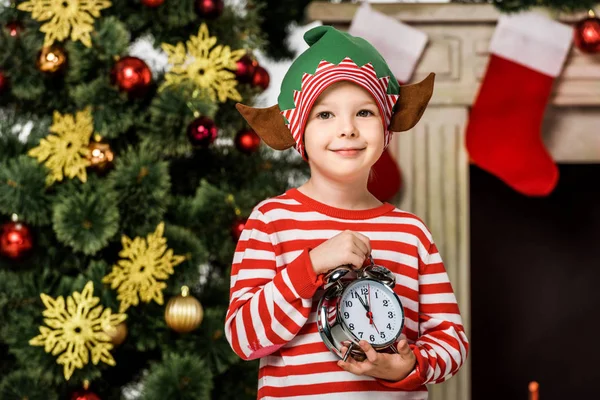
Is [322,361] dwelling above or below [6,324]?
below

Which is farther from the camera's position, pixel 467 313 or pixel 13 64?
pixel 467 313

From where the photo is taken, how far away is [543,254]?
2.56 m

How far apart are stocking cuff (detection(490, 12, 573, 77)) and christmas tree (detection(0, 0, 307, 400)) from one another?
0.75 meters

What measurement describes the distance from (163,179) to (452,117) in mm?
905

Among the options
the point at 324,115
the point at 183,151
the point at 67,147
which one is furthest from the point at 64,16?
the point at 324,115

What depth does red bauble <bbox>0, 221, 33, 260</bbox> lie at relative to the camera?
1668 millimetres

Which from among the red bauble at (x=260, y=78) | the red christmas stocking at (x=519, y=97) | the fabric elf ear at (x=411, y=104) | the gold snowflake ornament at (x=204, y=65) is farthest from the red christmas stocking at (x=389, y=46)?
the fabric elf ear at (x=411, y=104)

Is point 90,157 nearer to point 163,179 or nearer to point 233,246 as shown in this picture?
point 163,179

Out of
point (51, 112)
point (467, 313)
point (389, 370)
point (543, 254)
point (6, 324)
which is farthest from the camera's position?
point (543, 254)

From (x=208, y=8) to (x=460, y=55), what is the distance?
78cm

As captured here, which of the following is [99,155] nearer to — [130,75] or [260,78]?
[130,75]

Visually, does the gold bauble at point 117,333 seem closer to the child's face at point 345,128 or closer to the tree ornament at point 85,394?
the tree ornament at point 85,394

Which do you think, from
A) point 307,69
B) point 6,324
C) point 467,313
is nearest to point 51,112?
point 6,324

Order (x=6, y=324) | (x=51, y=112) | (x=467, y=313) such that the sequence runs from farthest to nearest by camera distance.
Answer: (x=467, y=313), (x=51, y=112), (x=6, y=324)
